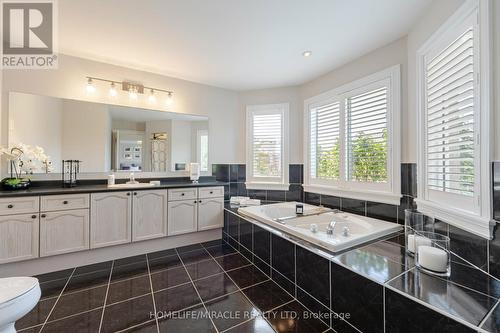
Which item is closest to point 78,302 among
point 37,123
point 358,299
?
point 37,123

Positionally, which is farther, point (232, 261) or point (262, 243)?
point (232, 261)

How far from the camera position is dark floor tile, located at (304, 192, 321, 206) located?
119 inches

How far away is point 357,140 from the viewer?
8.32 ft

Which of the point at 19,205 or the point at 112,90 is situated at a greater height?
the point at 112,90

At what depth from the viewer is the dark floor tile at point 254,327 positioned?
1409 mm

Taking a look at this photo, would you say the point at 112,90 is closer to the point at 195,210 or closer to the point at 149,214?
the point at 149,214

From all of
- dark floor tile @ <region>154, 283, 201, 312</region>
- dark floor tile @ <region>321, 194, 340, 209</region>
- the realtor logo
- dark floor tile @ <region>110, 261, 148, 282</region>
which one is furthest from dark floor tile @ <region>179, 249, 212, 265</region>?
the realtor logo

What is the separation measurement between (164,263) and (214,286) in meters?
0.81

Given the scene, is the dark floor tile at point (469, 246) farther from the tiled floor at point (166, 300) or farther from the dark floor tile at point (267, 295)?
the dark floor tile at point (267, 295)

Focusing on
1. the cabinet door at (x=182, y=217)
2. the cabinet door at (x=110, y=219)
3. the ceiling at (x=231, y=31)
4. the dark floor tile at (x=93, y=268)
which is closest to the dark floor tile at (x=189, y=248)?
the cabinet door at (x=182, y=217)

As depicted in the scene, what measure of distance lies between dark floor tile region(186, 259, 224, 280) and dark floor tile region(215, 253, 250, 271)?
7cm

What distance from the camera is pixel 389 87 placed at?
7.18 ft

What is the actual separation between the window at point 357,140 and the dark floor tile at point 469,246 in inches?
27.1

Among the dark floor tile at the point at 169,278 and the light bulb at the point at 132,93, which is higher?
the light bulb at the point at 132,93
